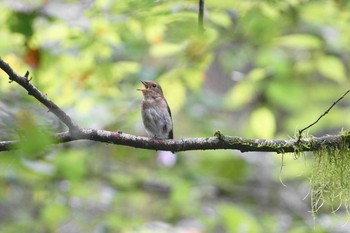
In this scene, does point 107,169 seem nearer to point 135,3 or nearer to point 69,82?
point 69,82

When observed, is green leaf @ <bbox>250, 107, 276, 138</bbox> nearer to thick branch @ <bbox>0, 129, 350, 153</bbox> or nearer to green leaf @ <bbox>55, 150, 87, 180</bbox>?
green leaf @ <bbox>55, 150, 87, 180</bbox>

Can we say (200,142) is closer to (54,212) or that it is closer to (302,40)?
(302,40)

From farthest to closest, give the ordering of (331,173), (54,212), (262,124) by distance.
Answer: (262,124) → (54,212) → (331,173)

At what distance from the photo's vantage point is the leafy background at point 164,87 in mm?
4168

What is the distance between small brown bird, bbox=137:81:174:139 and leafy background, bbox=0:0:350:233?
0.46 metres

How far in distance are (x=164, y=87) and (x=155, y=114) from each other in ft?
3.05

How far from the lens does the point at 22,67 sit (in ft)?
14.8

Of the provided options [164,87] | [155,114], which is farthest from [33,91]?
[164,87]

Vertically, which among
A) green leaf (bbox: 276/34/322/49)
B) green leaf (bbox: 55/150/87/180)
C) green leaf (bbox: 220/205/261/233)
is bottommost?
green leaf (bbox: 220/205/261/233)

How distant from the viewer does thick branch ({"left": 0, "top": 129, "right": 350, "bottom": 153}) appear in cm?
259

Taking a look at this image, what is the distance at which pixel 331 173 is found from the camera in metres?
2.94

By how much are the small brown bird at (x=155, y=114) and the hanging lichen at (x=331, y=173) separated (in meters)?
1.24

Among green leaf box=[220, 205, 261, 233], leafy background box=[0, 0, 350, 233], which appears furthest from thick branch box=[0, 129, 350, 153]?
green leaf box=[220, 205, 261, 233]

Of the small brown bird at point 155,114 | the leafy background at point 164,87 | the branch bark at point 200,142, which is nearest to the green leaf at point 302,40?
the leafy background at point 164,87
